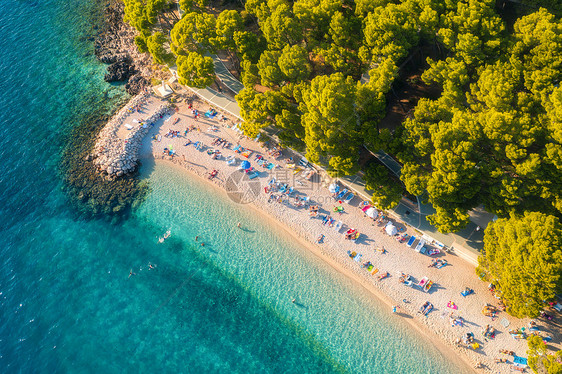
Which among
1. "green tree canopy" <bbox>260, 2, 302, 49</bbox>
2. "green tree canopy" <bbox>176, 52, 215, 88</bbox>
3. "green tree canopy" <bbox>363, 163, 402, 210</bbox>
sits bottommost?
"green tree canopy" <bbox>363, 163, 402, 210</bbox>

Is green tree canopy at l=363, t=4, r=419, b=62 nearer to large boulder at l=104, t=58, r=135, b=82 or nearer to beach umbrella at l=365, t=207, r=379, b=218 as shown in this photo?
Result: beach umbrella at l=365, t=207, r=379, b=218

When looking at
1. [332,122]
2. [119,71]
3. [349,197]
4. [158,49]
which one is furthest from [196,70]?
[349,197]

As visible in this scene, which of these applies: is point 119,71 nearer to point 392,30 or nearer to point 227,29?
point 227,29

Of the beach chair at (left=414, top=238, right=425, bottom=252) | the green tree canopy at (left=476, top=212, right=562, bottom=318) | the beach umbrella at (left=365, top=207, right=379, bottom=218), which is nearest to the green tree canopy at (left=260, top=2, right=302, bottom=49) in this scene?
the beach umbrella at (left=365, top=207, right=379, bottom=218)

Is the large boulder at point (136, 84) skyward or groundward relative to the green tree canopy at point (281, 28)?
groundward

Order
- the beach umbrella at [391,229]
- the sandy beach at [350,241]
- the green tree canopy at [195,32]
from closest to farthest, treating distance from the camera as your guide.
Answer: the sandy beach at [350,241] < the beach umbrella at [391,229] < the green tree canopy at [195,32]

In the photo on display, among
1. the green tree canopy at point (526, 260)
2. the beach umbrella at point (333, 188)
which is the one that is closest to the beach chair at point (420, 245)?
the green tree canopy at point (526, 260)

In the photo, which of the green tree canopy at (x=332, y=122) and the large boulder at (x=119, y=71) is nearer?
the green tree canopy at (x=332, y=122)

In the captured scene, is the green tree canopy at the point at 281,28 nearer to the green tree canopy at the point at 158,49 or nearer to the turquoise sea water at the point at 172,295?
the green tree canopy at the point at 158,49
